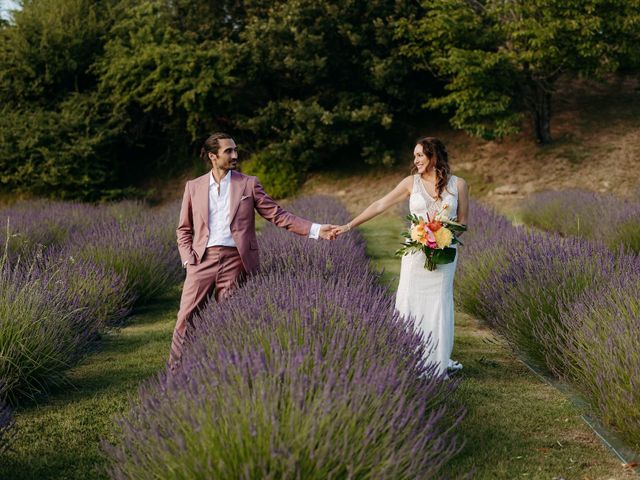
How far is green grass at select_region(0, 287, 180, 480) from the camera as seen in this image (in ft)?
11.9

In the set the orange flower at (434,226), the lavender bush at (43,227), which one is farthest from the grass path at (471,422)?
the lavender bush at (43,227)

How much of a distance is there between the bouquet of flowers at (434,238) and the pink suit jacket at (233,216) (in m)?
0.94

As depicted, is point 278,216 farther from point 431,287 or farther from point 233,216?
point 431,287

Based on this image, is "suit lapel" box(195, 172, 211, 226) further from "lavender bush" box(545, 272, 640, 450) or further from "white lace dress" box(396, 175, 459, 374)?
"lavender bush" box(545, 272, 640, 450)

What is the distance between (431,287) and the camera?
5043mm

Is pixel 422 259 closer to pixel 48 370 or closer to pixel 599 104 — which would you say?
pixel 48 370

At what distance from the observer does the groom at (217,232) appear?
184 inches

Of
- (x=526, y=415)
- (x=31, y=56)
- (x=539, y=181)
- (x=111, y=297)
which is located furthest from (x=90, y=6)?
(x=526, y=415)

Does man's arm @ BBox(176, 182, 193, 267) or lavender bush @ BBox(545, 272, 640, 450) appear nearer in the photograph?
lavender bush @ BBox(545, 272, 640, 450)

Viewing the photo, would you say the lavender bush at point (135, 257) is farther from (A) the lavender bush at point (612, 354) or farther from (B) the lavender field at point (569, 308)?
(A) the lavender bush at point (612, 354)

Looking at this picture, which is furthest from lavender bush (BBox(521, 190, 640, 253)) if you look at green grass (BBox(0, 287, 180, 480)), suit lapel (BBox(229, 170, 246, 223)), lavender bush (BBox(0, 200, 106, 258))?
lavender bush (BBox(0, 200, 106, 258))

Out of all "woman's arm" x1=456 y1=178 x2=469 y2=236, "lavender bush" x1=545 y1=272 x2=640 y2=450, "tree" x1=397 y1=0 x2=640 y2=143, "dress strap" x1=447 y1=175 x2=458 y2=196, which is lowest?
"lavender bush" x1=545 y1=272 x2=640 y2=450

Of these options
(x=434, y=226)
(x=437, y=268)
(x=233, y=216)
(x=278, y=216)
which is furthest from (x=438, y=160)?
(x=233, y=216)

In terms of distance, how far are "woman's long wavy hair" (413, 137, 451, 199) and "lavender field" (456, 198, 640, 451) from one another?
36.9 inches
